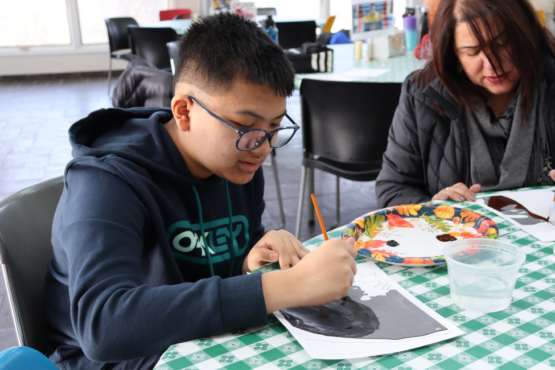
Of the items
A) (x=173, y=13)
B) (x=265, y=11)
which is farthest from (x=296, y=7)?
(x=173, y=13)

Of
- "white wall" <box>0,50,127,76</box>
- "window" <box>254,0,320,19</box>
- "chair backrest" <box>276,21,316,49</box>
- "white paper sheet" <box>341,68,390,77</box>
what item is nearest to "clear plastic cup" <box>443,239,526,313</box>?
"white paper sheet" <box>341,68,390,77</box>

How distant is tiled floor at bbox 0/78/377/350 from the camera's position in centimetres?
320

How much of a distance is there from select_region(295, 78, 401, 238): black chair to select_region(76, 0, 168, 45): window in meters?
6.56

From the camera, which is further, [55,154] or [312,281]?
[55,154]

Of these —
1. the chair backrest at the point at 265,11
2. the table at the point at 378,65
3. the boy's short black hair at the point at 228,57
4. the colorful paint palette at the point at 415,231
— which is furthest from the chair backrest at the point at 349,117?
the chair backrest at the point at 265,11

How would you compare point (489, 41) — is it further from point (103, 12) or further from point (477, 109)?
point (103, 12)

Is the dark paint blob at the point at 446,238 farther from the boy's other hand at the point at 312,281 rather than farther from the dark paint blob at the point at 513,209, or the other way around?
the boy's other hand at the point at 312,281

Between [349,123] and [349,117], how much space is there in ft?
0.09

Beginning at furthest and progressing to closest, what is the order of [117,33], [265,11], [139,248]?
[265,11], [117,33], [139,248]

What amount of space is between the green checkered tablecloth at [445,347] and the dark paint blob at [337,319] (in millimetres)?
A: 34

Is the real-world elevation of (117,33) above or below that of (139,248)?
above

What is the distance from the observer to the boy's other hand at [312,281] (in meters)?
0.82

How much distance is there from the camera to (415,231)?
118 centimetres

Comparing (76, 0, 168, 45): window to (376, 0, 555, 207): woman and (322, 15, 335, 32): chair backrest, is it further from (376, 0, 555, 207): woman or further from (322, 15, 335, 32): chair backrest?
(376, 0, 555, 207): woman
